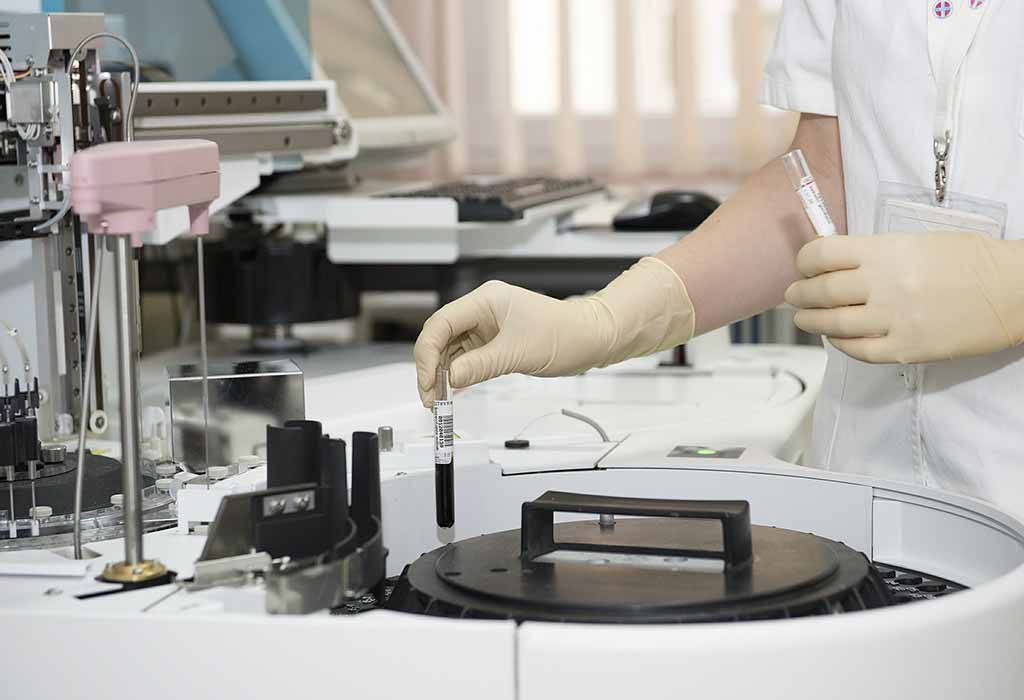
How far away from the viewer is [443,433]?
2.40 ft

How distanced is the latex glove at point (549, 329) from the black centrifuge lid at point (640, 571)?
187 millimetres

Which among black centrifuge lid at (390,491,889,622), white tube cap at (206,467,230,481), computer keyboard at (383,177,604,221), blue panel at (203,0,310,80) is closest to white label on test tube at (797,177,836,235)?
black centrifuge lid at (390,491,889,622)

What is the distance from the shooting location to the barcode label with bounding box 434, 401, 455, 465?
73 centimetres

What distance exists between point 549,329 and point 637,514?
1.06 feet

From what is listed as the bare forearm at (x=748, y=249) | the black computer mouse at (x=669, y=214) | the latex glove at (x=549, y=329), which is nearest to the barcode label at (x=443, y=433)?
the latex glove at (x=549, y=329)

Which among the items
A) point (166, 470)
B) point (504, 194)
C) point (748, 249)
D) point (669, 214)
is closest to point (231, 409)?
point (166, 470)

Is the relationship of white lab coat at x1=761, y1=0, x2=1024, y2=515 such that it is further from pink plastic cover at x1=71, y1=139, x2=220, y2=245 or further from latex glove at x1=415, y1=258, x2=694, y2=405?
pink plastic cover at x1=71, y1=139, x2=220, y2=245

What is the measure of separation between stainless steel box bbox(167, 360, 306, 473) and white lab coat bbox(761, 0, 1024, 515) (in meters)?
0.46

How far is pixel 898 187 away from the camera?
1.00 m

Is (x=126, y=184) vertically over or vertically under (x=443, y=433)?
over

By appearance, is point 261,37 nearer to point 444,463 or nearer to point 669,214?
point 669,214

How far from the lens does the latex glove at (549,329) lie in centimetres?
87

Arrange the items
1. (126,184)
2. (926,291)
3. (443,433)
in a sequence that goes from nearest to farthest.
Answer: (126,184) < (443,433) < (926,291)

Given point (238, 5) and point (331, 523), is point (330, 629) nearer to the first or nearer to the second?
point (331, 523)
